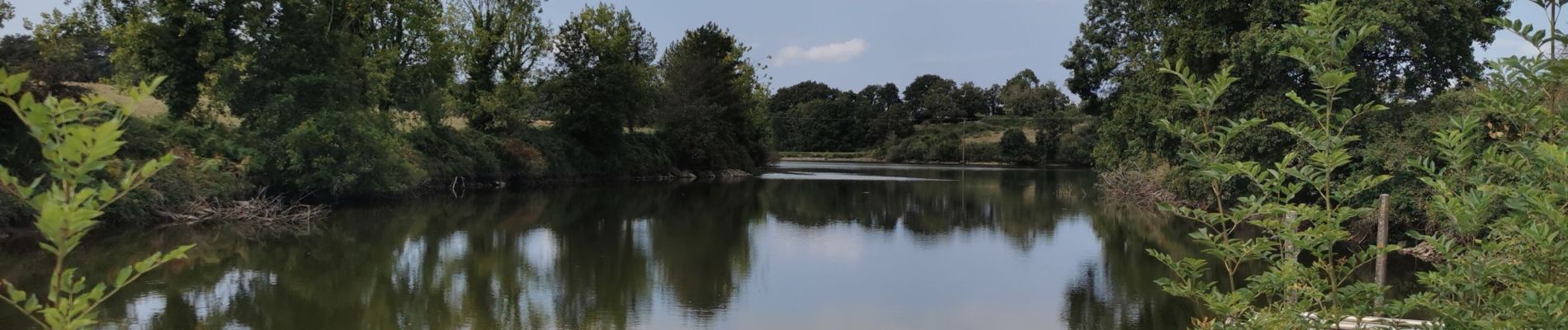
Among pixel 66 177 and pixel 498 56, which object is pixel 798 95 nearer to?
pixel 498 56

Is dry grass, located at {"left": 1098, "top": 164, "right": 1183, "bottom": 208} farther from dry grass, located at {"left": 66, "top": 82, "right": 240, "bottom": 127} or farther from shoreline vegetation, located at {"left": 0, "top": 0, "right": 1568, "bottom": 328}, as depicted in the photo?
dry grass, located at {"left": 66, "top": 82, "right": 240, "bottom": 127}

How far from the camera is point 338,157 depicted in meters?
19.6

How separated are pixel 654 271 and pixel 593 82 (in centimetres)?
2493

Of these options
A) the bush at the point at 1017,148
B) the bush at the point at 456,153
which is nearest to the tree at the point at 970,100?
the bush at the point at 1017,148

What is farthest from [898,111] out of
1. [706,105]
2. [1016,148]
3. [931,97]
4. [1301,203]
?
[1301,203]

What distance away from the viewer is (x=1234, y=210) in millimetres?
3307

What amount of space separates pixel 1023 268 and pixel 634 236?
682cm

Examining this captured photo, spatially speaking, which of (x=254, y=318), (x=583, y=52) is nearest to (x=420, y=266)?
(x=254, y=318)

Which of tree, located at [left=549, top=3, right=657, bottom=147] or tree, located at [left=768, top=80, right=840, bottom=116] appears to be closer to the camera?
tree, located at [left=549, top=3, right=657, bottom=147]

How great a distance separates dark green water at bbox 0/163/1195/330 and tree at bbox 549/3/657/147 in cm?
1339

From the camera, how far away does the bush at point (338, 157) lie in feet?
60.8

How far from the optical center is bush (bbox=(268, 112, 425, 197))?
1855 centimetres

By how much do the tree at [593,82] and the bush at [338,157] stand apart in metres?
14.6

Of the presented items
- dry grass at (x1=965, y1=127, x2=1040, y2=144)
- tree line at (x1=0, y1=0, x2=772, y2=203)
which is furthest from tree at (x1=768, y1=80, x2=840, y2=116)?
tree line at (x1=0, y1=0, x2=772, y2=203)
